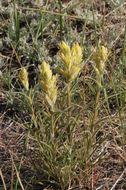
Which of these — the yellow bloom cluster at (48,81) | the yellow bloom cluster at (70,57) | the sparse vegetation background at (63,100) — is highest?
the yellow bloom cluster at (70,57)

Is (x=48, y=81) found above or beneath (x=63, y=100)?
above

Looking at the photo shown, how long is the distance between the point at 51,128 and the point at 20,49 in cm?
102

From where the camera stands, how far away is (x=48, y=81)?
143 cm

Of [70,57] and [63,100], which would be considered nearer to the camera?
[70,57]

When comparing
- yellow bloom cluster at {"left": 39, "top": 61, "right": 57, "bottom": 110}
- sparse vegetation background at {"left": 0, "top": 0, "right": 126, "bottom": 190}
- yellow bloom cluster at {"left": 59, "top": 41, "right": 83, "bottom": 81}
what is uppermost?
yellow bloom cluster at {"left": 59, "top": 41, "right": 83, "bottom": 81}

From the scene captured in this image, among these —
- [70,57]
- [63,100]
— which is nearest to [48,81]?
[70,57]

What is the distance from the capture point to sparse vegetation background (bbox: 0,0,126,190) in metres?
1.66

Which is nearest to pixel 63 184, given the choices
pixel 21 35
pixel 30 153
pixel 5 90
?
pixel 30 153

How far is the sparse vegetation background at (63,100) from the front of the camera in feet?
5.45

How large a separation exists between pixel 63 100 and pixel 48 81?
39 cm

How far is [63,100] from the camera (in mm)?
1810

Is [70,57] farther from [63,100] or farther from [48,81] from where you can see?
[63,100]

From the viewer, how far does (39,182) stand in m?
1.86

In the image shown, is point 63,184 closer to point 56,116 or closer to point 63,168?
point 63,168
